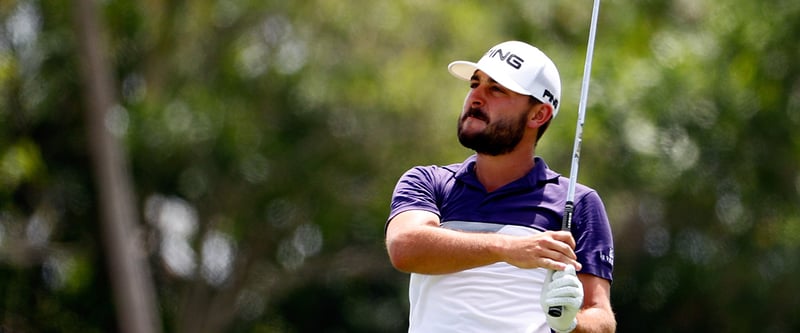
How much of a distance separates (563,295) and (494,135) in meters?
0.82

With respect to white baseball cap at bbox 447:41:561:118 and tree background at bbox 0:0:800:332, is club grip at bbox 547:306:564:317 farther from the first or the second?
tree background at bbox 0:0:800:332

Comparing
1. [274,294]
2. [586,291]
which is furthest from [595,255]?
[274,294]

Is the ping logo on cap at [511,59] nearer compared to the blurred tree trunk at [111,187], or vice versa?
the ping logo on cap at [511,59]

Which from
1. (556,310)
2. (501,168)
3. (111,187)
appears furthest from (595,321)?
(111,187)

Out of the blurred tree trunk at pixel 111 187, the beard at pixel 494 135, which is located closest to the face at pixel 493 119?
the beard at pixel 494 135

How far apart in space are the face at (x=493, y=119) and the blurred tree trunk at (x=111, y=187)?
16.8 m

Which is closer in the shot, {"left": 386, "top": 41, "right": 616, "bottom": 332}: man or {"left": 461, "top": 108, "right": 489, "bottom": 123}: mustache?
{"left": 386, "top": 41, "right": 616, "bottom": 332}: man

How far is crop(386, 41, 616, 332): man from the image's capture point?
506 centimetres

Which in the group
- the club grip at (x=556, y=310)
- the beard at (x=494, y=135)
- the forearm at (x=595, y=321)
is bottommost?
the forearm at (x=595, y=321)

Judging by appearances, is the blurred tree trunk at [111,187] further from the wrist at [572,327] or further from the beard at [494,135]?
the wrist at [572,327]

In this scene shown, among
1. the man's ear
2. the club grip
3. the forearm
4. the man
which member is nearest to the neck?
the man

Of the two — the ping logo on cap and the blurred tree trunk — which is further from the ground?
the ping logo on cap

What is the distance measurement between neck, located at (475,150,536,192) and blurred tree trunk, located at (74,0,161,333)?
16.8 metres

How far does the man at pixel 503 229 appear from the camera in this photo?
5062 mm
